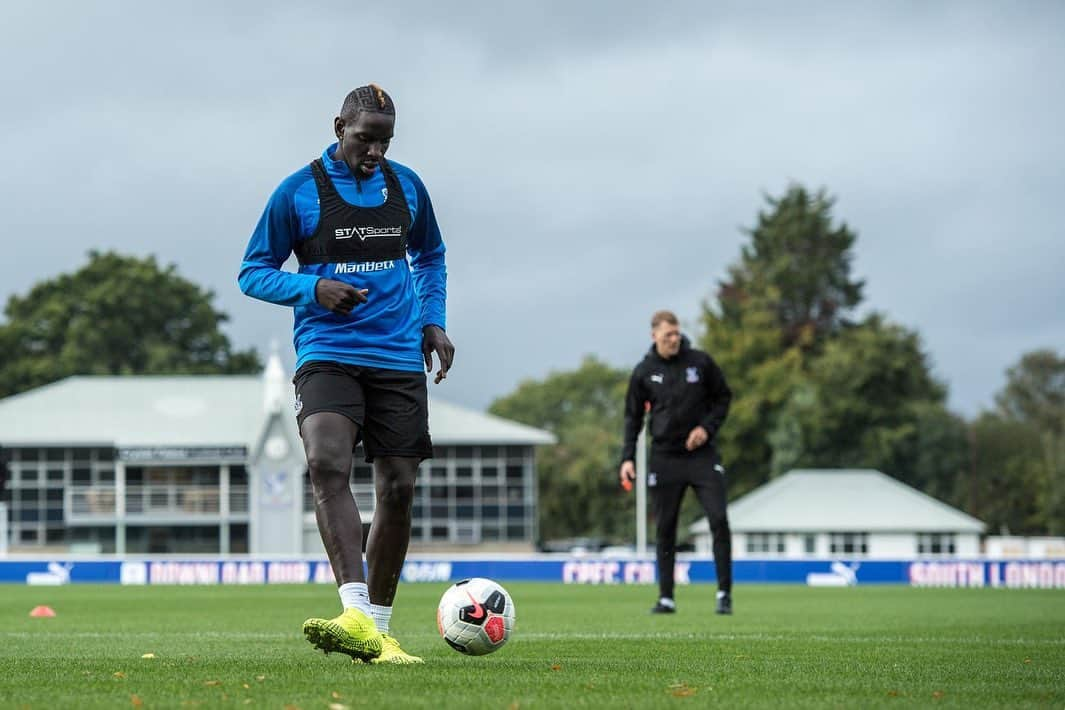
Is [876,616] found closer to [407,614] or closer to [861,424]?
[407,614]

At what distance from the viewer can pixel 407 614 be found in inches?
562

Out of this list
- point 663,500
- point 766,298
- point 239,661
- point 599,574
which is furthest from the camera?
point 766,298

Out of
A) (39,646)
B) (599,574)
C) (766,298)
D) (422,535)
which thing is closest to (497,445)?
(422,535)

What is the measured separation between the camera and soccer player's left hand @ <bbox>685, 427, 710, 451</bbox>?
1318cm

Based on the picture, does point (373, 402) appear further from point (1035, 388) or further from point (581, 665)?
point (1035, 388)

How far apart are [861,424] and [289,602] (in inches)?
2524

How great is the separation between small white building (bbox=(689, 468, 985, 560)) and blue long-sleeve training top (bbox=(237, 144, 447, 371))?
67692 millimetres

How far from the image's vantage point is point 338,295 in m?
6.79

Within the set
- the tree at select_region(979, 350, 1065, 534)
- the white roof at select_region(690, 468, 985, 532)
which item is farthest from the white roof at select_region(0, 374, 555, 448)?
the tree at select_region(979, 350, 1065, 534)

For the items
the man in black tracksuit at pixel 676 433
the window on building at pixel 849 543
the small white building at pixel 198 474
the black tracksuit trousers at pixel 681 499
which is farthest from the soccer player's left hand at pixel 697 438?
the window on building at pixel 849 543

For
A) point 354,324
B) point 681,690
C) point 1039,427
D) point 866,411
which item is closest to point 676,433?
point 354,324

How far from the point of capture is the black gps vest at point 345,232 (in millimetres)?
7094

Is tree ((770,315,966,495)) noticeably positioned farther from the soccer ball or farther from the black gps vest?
the black gps vest

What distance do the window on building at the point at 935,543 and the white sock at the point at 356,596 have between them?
71332 millimetres
